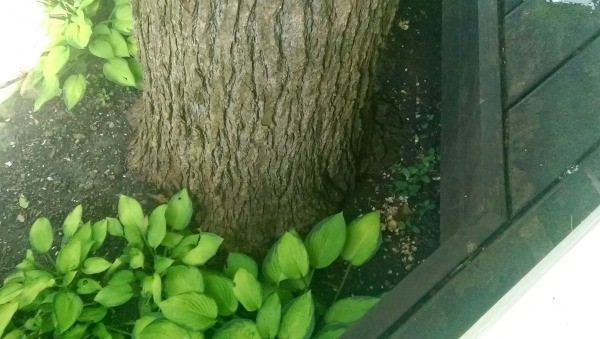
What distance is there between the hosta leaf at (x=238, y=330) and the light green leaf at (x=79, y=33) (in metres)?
1.21

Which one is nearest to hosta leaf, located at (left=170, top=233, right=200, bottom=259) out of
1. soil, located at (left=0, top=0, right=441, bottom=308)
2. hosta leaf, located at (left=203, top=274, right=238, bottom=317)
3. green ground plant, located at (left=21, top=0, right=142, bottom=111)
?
hosta leaf, located at (left=203, top=274, right=238, bottom=317)

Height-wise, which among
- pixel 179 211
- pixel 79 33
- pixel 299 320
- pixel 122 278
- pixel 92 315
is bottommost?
pixel 92 315

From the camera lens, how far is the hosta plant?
1712 mm

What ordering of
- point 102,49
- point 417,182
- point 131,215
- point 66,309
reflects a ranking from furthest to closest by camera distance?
point 102,49
point 417,182
point 131,215
point 66,309

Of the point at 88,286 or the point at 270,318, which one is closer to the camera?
the point at 270,318

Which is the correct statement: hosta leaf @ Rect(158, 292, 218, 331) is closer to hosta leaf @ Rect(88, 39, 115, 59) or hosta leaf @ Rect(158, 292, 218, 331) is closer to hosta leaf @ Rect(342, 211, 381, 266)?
hosta leaf @ Rect(342, 211, 381, 266)

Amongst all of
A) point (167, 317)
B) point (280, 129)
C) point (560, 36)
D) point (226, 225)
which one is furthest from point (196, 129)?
point (560, 36)

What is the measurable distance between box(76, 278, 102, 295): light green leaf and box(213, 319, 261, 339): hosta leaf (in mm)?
466

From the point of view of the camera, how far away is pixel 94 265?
1.93m

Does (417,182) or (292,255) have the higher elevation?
(417,182)

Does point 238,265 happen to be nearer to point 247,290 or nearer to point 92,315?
point 247,290

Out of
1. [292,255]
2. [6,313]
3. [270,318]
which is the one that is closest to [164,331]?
[270,318]

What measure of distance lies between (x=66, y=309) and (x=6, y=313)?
0.61 feet

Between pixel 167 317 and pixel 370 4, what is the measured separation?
1027 millimetres
